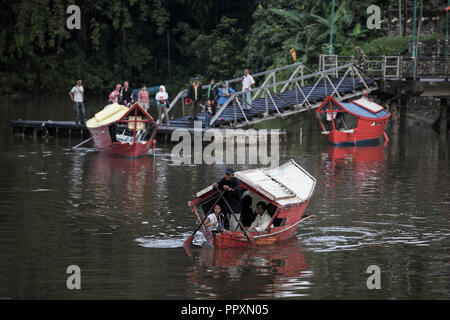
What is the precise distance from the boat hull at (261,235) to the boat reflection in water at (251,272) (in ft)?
0.39

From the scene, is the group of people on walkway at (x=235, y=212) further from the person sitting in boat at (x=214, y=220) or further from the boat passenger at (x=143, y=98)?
the boat passenger at (x=143, y=98)

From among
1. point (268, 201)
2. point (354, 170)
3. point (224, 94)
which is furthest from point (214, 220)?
point (224, 94)

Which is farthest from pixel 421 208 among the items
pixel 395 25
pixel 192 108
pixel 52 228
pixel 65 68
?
pixel 65 68

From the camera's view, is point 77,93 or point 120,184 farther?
point 77,93

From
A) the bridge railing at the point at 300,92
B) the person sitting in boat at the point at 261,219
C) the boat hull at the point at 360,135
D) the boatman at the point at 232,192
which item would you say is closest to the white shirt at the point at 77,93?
the bridge railing at the point at 300,92

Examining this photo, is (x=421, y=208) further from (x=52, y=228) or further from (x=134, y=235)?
(x=52, y=228)

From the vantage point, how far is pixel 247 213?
757 inches

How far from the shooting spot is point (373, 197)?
2483 centimetres

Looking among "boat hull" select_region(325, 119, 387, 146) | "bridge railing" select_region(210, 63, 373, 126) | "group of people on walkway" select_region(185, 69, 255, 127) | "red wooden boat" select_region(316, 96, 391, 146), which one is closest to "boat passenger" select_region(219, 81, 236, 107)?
"group of people on walkway" select_region(185, 69, 255, 127)

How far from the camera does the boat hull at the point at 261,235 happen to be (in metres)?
18.2

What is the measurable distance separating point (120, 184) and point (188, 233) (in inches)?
277

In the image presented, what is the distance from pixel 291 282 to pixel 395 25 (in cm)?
4009

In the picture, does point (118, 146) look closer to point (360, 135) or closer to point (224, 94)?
point (224, 94)

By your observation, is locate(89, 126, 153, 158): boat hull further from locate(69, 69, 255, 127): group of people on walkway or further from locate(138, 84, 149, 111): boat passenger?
locate(138, 84, 149, 111): boat passenger
